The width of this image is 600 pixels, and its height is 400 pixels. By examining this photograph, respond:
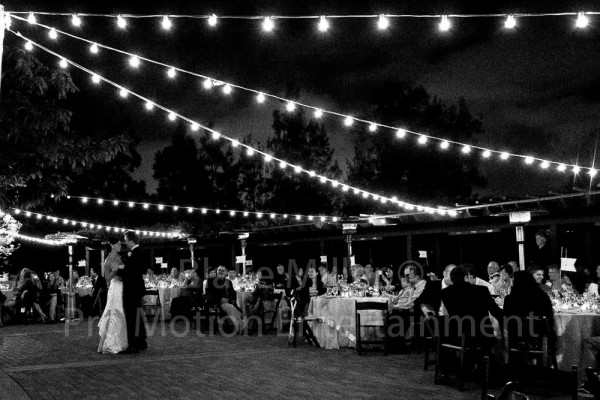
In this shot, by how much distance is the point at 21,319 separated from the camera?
14.9 metres

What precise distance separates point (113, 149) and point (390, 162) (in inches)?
623

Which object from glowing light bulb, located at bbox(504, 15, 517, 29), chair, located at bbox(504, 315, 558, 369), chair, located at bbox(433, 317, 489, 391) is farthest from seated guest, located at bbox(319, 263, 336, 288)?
glowing light bulb, located at bbox(504, 15, 517, 29)

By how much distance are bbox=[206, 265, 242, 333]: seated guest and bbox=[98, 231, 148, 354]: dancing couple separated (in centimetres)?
222

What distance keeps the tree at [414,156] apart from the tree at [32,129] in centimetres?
1394

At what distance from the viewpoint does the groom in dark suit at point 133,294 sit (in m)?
8.57

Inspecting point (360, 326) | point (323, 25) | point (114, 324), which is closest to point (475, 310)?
point (360, 326)

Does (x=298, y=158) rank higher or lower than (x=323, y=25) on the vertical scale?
higher

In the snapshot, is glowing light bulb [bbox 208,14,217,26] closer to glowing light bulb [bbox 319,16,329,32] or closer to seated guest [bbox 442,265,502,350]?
glowing light bulb [bbox 319,16,329,32]

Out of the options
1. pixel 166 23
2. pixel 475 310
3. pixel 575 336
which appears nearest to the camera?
pixel 475 310

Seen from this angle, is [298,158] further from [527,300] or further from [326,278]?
[527,300]

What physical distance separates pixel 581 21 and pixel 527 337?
3.03 m

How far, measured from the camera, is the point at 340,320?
8.90 meters

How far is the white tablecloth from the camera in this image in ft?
28.8

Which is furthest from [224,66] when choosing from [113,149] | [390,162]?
[390,162]
